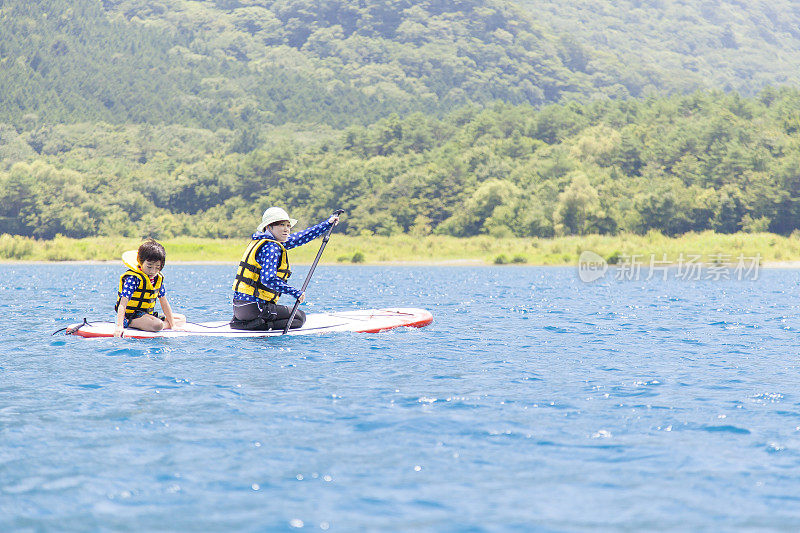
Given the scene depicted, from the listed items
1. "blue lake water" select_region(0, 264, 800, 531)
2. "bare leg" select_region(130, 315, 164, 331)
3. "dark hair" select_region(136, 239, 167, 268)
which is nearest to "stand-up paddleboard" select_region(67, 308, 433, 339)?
"bare leg" select_region(130, 315, 164, 331)

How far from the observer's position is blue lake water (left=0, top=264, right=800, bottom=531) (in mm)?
5777

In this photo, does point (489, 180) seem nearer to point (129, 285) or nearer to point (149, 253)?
point (129, 285)

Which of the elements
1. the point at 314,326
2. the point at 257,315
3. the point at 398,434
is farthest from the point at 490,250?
the point at 398,434

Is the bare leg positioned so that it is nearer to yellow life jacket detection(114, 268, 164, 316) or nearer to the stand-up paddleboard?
the stand-up paddleboard

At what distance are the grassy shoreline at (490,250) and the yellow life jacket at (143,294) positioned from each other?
46006 millimetres

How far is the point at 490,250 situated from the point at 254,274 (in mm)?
54427

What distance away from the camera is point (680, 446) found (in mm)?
7340

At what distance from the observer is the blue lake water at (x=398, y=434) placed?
5.78 m

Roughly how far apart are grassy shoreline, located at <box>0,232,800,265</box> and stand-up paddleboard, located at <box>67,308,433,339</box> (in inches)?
1652

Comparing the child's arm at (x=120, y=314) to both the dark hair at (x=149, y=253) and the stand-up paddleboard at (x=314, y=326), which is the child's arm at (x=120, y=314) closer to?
the stand-up paddleboard at (x=314, y=326)

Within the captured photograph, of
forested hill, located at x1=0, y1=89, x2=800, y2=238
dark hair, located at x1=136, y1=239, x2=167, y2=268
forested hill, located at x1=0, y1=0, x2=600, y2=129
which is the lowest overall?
dark hair, located at x1=136, y1=239, x2=167, y2=268

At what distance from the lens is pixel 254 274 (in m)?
13.7

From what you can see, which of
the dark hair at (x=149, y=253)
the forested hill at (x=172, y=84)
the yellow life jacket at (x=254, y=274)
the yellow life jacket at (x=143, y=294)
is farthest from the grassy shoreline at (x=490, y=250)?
the forested hill at (x=172, y=84)

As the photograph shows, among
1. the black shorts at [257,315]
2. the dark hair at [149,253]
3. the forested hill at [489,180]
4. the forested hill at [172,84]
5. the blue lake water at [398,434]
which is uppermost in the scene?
the forested hill at [172,84]
